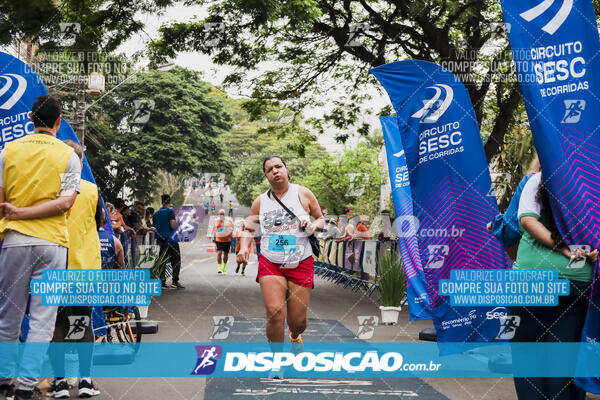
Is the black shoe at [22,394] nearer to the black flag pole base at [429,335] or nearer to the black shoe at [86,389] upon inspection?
the black shoe at [86,389]

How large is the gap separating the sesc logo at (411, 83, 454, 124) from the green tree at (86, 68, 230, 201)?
17978mm

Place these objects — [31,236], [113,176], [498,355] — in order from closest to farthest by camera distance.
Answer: [31,236] < [498,355] < [113,176]

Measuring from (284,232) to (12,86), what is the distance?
8.59 ft

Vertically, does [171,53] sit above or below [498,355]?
above

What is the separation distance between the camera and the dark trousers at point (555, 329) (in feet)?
12.5

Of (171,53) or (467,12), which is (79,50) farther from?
(467,12)

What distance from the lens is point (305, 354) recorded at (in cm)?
470

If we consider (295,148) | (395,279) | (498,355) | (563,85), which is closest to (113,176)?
(295,148)

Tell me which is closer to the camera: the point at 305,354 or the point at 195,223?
the point at 305,354

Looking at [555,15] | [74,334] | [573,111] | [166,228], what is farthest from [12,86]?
[166,228]

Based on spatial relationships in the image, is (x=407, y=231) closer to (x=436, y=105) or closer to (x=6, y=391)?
(x=436, y=105)

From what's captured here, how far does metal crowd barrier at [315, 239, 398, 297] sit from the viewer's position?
14141mm

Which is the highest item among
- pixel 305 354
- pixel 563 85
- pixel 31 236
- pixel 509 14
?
pixel 509 14

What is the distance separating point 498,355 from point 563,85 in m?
3.01
